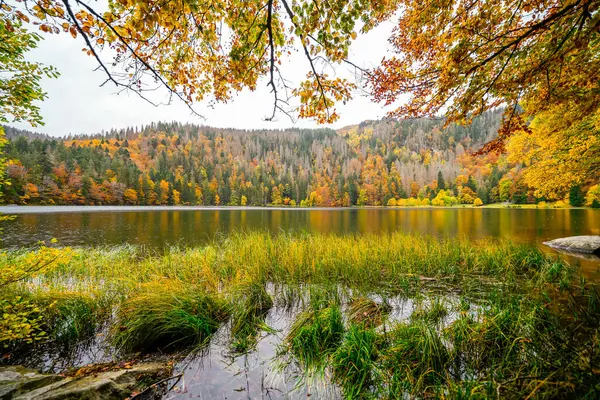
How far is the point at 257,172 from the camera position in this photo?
140 meters

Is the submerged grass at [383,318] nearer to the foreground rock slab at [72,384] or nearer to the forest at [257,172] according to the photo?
the foreground rock slab at [72,384]

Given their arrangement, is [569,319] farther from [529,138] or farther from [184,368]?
[529,138]

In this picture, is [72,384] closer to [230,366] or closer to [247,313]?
[230,366]

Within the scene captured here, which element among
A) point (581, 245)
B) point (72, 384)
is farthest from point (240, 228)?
point (581, 245)

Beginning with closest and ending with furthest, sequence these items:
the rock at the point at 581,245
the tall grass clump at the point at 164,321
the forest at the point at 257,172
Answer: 1. the tall grass clump at the point at 164,321
2. the rock at the point at 581,245
3. the forest at the point at 257,172

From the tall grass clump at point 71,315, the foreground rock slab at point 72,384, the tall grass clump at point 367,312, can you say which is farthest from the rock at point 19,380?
the tall grass clump at point 367,312

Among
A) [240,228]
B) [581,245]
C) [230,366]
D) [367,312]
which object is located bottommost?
[240,228]

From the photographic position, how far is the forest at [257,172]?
72438 mm

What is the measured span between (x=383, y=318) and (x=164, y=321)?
378cm

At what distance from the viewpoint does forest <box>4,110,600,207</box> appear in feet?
238

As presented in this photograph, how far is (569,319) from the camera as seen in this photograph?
4316 millimetres

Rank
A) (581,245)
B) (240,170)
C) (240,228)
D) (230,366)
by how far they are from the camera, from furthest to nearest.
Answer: (240,170) → (240,228) → (581,245) → (230,366)

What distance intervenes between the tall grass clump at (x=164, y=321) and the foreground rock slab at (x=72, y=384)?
2.97 feet

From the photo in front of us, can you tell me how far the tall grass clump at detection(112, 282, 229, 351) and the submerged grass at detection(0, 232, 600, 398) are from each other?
2 cm
